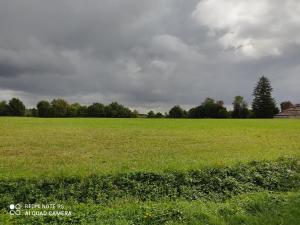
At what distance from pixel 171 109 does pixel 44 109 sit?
42348 millimetres

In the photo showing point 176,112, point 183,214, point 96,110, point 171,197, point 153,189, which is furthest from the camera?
point 176,112

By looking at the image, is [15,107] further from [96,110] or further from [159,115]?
[159,115]

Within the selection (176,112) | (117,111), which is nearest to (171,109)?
(176,112)

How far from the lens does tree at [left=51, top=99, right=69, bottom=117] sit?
116m

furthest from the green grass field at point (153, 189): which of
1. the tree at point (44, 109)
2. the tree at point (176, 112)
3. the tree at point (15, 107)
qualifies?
the tree at point (176, 112)

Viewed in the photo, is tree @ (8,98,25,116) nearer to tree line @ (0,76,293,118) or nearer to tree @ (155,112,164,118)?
tree line @ (0,76,293,118)

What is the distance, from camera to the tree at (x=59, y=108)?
380 feet

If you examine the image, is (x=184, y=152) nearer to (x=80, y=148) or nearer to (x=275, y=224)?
(x=80, y=148)

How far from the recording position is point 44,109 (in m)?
119

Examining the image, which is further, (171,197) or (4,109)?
(4,109)

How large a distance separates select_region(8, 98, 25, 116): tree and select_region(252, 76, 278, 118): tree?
76.9 meters

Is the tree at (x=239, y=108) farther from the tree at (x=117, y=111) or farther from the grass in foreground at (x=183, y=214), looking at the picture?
the grass in foreground at (x=183, y=214)

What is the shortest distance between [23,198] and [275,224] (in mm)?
7475

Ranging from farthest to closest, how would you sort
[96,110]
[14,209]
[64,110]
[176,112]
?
[176,112], [64,110], [96,110], [14,209]
